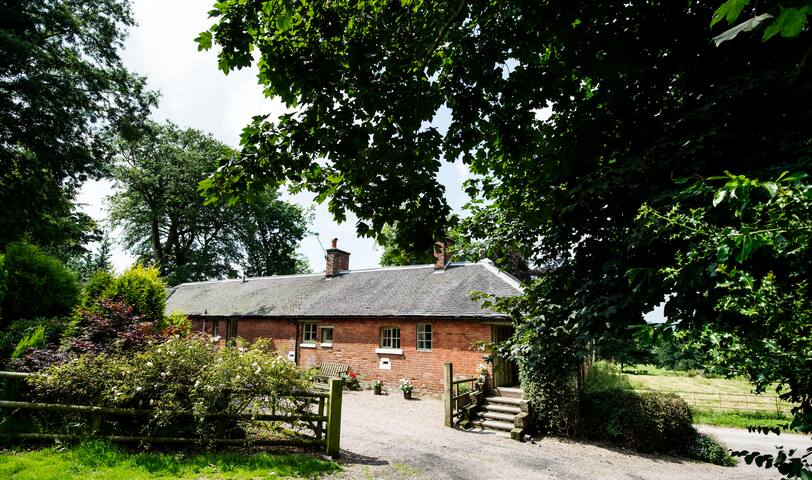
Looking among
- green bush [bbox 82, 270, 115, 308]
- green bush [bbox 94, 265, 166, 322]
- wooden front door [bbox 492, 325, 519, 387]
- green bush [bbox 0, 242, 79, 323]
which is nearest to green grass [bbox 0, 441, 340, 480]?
green bush [bbox 94, 265, 166, 322]

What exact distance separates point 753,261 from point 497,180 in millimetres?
5006

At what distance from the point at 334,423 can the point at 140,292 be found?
22.4ft

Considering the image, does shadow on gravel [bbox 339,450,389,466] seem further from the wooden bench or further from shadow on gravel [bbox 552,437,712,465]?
the wooden bench

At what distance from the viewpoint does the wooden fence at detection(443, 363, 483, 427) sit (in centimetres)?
1216

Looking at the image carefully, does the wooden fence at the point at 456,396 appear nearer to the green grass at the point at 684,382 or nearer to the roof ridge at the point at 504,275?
the roof ridge at the point at 504,275

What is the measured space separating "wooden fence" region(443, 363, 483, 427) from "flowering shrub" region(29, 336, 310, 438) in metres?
5.68

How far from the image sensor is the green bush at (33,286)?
10.6m

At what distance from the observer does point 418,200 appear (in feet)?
19.1

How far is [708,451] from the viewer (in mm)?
10297

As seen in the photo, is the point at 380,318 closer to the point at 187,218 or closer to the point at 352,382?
the point at 352,382

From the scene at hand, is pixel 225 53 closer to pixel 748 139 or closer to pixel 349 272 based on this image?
pixel 748 139

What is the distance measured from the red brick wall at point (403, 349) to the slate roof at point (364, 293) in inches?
22.3

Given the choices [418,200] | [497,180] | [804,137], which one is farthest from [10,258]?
[804,137]

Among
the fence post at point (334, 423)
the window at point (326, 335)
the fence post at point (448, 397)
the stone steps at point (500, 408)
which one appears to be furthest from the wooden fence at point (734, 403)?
the fence post at point (334, 423)
